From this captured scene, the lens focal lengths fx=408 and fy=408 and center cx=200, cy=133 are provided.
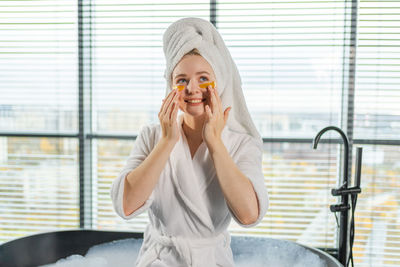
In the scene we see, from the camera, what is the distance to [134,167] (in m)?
1.19

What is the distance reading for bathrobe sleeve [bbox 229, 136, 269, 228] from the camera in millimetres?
1129

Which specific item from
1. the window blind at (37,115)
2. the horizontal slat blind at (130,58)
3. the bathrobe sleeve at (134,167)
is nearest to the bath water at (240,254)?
the window blind at (37,115)

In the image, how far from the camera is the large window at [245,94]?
2273 millimetres

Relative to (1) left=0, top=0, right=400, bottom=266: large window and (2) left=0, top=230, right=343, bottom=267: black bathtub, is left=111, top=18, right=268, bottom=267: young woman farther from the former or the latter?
(1) left=0, top=0, right=400, bottom=266: large window

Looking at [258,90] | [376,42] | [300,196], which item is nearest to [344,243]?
[300,196]

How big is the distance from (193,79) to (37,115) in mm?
1721

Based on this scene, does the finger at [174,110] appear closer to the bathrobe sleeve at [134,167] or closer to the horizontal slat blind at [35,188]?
the bathrobe sleeve at [134,167]

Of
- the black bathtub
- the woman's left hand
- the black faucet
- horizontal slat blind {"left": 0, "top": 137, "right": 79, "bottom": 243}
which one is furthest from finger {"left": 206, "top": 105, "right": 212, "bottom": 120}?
horizontal slat blind {"left": 0, "top": 137, "right": 79, "bottom": 243}

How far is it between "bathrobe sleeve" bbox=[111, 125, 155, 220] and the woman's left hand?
0.74 feet

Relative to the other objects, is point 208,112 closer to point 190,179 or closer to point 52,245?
point 190,179

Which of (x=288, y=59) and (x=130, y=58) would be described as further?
(x=130, y=58)

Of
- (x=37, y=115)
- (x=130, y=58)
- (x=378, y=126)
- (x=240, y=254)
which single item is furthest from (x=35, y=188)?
(x=378, y=126)

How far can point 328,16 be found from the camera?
229 cm

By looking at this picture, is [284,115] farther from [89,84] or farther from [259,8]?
[89,84]
